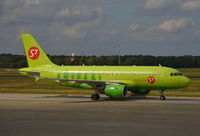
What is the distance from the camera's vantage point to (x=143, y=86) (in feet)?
150

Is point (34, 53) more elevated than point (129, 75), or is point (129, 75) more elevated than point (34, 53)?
point (34, 53)

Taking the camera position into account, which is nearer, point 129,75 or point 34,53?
point 129,75

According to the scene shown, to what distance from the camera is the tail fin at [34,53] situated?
51844 millimetres

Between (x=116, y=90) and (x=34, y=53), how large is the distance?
14830 mm

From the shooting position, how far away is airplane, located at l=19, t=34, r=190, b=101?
44406 millimetres

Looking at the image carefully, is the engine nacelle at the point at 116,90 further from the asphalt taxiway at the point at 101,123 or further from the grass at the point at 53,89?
the asphalt taxiway at the point at 101,123

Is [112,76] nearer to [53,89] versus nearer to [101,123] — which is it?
[101,123]

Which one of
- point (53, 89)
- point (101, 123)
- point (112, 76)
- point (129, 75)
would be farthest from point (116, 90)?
point (53, 89)

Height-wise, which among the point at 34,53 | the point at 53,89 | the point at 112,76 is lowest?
the point at 53,89

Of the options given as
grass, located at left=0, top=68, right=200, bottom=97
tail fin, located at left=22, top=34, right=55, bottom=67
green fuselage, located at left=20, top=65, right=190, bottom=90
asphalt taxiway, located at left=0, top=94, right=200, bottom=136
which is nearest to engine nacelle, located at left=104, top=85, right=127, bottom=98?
green fuselage, located at left=20, top=65, right=190, bottom=90

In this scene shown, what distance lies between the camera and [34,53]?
5191 cm

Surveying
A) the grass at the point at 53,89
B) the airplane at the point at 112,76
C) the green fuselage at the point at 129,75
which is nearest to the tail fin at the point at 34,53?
the airplane at the point at 112,76

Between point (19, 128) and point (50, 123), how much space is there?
2692mm

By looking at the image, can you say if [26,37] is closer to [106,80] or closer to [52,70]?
[52,70]
